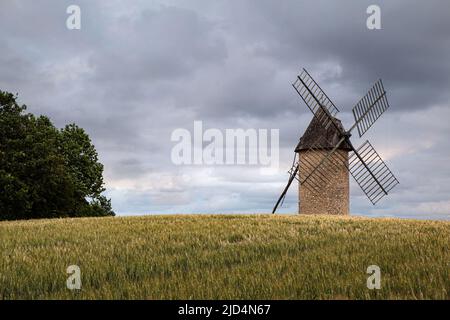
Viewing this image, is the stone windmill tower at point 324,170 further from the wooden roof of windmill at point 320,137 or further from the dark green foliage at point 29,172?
the dark green foliage at point 29,172

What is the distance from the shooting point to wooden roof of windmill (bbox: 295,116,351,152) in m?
34.6

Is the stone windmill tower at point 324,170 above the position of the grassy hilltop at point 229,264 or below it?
above

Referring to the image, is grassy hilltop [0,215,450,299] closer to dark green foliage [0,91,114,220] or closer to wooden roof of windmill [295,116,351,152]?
dark green foliage [0,91,114,220]

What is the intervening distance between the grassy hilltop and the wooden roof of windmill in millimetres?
19435

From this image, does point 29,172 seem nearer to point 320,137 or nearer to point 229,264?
point 320,137

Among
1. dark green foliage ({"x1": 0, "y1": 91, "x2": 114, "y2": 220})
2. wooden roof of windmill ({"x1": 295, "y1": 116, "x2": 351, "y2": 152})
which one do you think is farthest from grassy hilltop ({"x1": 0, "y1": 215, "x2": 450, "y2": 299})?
wooden roof of windmill ({"x1": 295, "y1": 116, "x2": 351, "y2": 152})

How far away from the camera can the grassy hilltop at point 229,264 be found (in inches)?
271

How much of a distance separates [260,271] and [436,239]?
6.04 metres

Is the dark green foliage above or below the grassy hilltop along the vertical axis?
above

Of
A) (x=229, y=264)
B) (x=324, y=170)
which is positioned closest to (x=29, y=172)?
(x=324, y=170)

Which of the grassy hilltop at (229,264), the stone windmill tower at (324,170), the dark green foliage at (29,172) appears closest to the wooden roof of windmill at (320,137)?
the stone windmill tower at (324,170)

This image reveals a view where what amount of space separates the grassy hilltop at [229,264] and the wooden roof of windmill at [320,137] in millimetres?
19435
